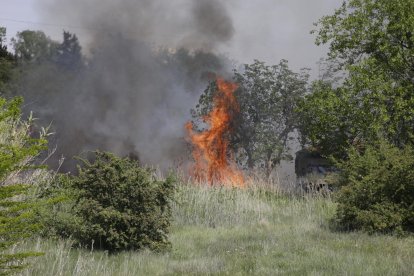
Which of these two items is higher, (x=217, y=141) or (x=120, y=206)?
(x=217, y=141)

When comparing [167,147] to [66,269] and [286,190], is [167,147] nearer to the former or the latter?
[286,190]

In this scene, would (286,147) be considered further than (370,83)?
Yes

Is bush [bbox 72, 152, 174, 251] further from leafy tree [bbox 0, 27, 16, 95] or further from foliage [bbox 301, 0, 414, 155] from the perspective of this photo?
leafy tree [bbox 0, 27, 16, 95]

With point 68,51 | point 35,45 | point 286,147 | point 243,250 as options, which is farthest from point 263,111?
point 35,45

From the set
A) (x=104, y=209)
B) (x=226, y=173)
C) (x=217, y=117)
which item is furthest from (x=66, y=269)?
(x=217, y=117)

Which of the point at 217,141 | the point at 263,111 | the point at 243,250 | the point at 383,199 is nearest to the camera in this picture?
the point at 243,250

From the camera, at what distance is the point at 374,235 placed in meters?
10.3

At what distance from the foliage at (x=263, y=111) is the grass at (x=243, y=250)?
16323 millimetres

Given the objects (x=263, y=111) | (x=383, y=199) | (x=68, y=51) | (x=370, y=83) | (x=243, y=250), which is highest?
(x=68, y=51)

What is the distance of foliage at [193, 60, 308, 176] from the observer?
1196 inches

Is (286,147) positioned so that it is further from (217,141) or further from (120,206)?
(120,206)

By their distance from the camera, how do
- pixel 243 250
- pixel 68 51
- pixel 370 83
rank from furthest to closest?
pixel 68 51, pixel 370 83, pixel 243 250

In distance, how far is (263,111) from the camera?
31.1m

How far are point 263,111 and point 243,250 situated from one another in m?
22.8
